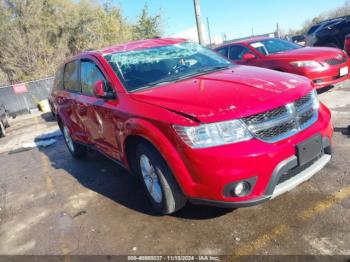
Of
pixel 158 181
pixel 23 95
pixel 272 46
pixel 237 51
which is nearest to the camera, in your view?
pixel 158 181

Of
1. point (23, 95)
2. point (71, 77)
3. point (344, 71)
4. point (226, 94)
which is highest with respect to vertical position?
point (71, 77)

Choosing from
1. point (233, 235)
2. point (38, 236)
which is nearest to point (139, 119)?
point (233, 235)

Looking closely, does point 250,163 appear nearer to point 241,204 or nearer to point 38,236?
point 241,204

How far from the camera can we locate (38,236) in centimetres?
371

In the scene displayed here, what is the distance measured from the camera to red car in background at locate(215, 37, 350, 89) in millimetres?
6969

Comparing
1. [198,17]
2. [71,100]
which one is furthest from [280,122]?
[198,17]

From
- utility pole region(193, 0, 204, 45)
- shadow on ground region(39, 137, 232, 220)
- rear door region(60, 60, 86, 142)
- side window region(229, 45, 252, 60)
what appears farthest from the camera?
utility pole region(193, 0, 204, 45)

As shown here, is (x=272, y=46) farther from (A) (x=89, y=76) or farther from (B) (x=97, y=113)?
(B) (x=97, y=113)

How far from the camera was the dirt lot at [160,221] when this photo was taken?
2900mm

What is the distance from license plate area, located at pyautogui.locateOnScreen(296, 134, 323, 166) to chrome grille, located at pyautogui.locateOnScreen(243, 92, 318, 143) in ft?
0.42

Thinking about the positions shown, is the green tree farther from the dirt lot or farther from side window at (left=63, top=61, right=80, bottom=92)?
the dirt lot

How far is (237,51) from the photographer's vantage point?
8.72 m

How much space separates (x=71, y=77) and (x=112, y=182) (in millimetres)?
1966

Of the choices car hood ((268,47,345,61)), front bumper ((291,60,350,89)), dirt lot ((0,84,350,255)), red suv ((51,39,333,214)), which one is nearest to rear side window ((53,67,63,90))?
dirt lot ((0,84,350,255))
